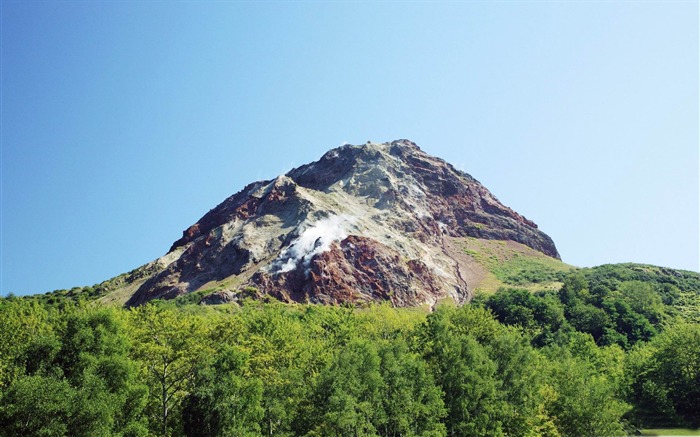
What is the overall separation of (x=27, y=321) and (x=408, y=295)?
122340mm

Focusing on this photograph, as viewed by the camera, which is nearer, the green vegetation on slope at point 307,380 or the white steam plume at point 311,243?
the green vegetation on slope at point 307,380

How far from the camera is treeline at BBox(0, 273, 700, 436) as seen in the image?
1587 inches

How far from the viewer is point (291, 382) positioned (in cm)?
5109

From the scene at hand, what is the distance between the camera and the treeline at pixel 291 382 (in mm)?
40312

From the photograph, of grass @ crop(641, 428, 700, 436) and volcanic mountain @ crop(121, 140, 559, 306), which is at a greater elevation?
volcanic mountain @ crop(121, 140, 559, 306)

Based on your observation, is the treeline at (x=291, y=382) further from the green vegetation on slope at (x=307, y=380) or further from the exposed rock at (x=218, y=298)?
the exposed rock at (x=218, y=298)

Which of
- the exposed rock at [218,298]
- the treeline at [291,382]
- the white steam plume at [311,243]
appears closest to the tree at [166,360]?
the treeline at [291,382]

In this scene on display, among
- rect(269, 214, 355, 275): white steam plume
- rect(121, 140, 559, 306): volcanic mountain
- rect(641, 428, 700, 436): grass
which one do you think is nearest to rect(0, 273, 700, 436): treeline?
rect(641, 428, 700, 436): grass

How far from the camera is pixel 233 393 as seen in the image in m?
44.6

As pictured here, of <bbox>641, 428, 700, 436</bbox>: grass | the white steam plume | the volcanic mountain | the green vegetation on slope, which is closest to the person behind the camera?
the green vegetation on slope

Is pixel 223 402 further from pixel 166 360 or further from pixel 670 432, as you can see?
pixel 670 432

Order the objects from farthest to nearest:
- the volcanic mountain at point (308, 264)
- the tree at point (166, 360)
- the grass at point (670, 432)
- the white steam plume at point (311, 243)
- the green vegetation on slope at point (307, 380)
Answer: the white steam plume at point (311, 243)
the volcanic mountain at point (308, 264)
the grass at point (670, 432)
the tree at point (166, 360)
the green vegetation on slope at point (307, 380)

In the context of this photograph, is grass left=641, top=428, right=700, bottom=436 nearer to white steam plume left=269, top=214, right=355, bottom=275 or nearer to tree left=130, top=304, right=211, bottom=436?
tree left=130, top=304, right=211, bottom=436

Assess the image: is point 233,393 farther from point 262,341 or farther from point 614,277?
point 614,277
